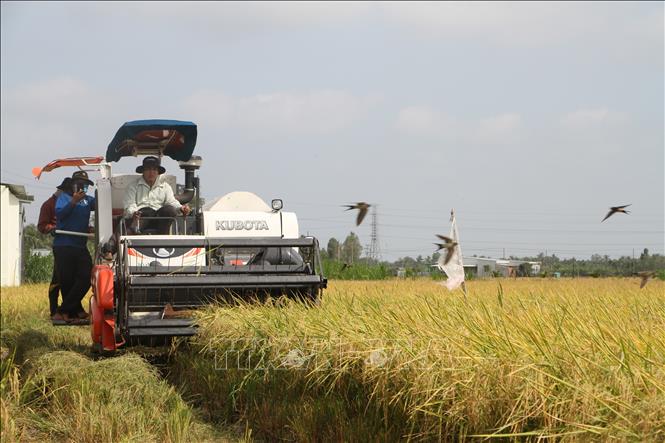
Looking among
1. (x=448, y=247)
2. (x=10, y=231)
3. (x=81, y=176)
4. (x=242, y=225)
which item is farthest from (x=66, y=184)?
(x=10, y=231)

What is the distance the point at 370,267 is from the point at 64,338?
24677 millimetres

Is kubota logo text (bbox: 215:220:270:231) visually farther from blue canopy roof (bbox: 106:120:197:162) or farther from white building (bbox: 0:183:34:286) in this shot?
white building (bbox: 0:183:34:286)

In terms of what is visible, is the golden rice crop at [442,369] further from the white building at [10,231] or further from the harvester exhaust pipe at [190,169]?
the white building at [10,231]

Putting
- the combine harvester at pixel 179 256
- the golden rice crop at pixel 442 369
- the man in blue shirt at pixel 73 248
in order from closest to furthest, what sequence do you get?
the golden rice crop at pixel 442 369
the combine harvester at pixel 179 256
the man in blue shirt at pixel 73 248

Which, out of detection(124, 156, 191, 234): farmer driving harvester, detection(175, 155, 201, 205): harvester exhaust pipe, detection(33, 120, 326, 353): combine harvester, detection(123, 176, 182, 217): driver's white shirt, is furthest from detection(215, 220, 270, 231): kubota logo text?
detection(175, 155, 201, 205): harvester exhaust pipe

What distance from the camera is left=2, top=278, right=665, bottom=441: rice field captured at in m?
4.00

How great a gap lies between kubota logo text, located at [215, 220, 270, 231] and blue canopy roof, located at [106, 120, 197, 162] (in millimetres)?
1380

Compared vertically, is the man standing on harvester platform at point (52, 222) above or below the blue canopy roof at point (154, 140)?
below

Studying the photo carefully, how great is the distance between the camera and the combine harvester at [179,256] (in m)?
8.61

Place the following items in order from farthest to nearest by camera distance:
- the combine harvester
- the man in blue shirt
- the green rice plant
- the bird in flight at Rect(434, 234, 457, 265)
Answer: the man in blue shirt → the bird in flight at Rect(434, 234, 457, 265) → the combine harvester → the green rice plant

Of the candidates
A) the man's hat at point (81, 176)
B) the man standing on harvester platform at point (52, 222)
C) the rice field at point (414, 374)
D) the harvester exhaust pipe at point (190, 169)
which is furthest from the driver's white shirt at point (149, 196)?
the rice field at point (414, 374)

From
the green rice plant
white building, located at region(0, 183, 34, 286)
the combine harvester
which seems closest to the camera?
the green rice plant

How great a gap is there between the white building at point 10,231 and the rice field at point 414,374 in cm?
2418

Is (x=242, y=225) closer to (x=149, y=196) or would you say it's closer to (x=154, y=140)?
(x=149, y=196)
